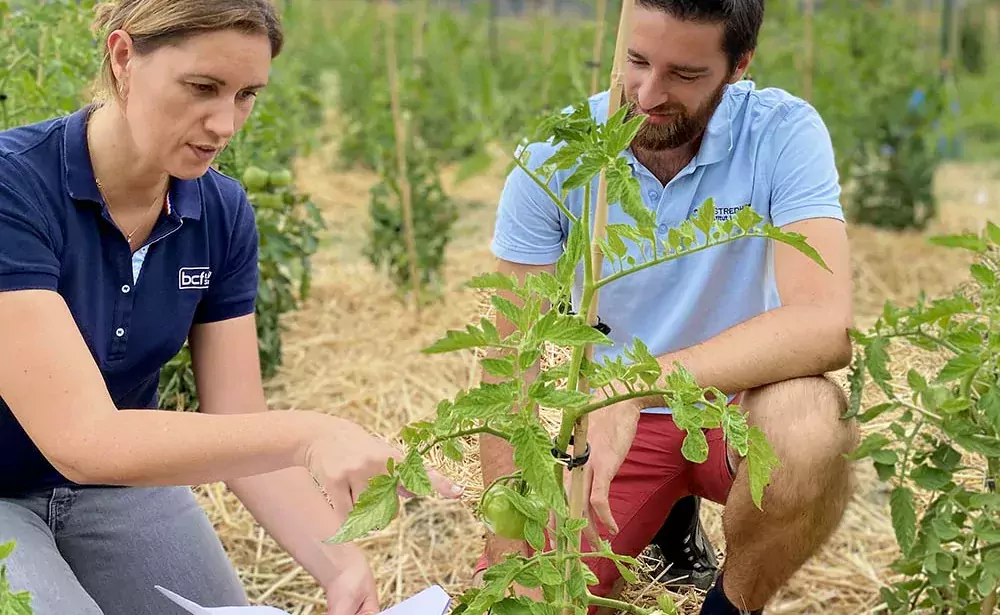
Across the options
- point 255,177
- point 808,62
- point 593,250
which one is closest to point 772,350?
point 593,250

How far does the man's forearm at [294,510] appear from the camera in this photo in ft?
5.64

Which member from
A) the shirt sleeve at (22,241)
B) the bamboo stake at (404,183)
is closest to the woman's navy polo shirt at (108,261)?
the shirt sleeve at (22,241)

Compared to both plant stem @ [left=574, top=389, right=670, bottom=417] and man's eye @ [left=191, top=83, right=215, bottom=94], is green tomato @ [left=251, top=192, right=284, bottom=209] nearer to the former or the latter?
man's eye @ [left=191, top=83, right=215, bottom=94]

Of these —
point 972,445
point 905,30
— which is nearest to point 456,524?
point 972,445

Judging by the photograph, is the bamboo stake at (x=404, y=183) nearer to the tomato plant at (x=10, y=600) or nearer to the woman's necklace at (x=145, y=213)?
the woman's necklace at (x=145, y=213)

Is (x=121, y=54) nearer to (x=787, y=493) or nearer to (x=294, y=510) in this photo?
(x=294, y=510)

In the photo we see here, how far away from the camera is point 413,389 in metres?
3.18

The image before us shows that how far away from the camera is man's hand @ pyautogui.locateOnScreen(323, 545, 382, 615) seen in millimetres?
1595

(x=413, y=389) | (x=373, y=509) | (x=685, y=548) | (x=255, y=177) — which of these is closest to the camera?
(x=373, y=509)

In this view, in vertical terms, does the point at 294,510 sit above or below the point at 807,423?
below

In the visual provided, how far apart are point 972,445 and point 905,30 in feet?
15.5

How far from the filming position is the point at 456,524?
2.59 m

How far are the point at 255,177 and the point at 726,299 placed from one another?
127cm

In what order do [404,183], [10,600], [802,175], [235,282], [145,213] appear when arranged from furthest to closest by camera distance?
1. [404,183]
2. [802,175]
3. [235,282]
4. [145,213]
5. [10,600]
